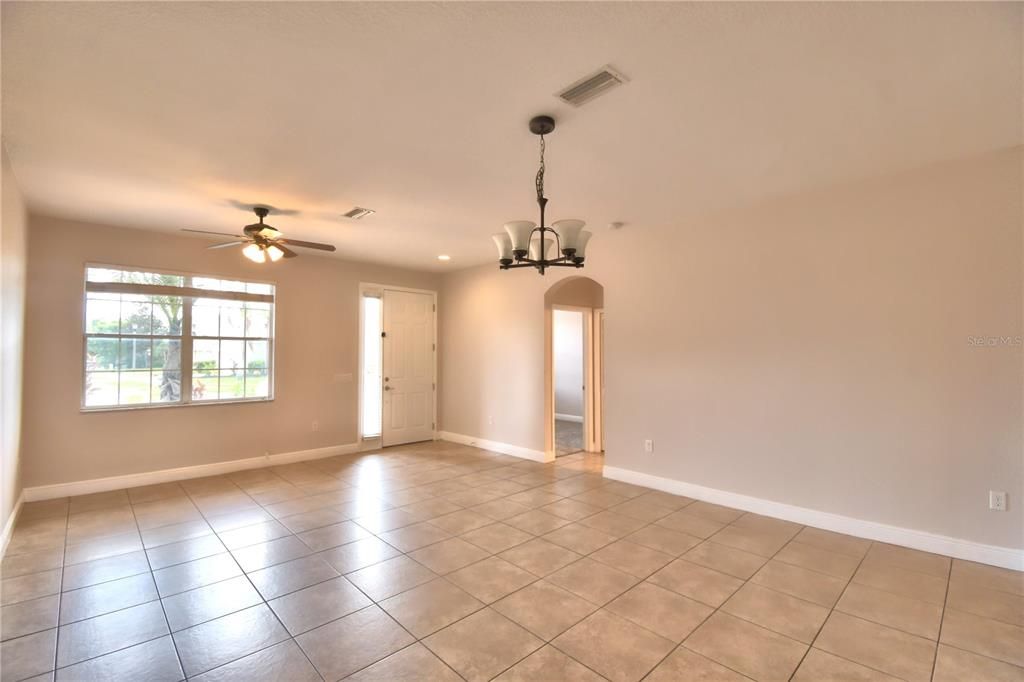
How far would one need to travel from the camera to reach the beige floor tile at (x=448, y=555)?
3.08 metres

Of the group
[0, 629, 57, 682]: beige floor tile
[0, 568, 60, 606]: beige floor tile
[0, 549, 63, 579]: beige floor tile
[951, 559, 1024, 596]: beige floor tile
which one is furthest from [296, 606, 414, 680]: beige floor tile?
[951, 559, 1024, 596]: beige floor tile

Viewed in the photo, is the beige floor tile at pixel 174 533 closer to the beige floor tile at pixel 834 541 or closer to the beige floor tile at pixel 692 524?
the beige floor tile at pixel 692 524

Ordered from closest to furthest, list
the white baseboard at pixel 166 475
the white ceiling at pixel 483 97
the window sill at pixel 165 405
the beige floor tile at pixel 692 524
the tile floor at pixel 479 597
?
the white ceiling at pixel 483 97
the tile floor at pixel 479 597
the beige floor tile at pixel 692 524
the white baseboard at pixel 166 475
the window sill at pixel 165 405

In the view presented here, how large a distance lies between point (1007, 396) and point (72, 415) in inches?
308

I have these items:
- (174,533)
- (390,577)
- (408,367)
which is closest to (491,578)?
(390,577)

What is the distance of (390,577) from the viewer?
2.93 m

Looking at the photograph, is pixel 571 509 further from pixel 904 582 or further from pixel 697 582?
pixel 904 582

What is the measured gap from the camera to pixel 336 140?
2855 millimetres

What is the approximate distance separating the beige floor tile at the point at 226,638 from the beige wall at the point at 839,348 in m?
3.67

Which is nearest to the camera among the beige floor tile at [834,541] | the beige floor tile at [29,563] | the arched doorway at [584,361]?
the beige floor tile at [29,563]

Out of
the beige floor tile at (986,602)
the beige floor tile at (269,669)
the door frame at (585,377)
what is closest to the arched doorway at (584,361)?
the door frame at (585,377)

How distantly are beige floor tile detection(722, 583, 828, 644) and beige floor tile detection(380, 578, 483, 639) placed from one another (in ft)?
4.86

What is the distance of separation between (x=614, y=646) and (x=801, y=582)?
1.46 m

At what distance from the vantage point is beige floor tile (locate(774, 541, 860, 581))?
3014 mm
